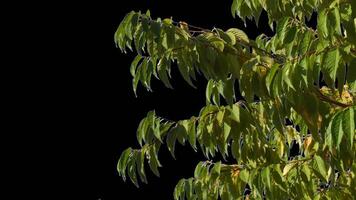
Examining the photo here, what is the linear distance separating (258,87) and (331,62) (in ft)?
1.33

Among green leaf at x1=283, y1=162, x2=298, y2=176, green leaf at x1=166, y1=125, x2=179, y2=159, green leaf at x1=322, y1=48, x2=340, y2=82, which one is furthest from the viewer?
green leaf at x1=283, y1=162, x2=298, y2=176

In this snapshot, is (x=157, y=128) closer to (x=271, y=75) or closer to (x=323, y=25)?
(x=271, y=75)

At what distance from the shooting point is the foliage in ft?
8.36

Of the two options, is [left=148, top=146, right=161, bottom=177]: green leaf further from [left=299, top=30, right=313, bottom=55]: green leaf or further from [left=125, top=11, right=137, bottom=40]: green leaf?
[left=299, top=30, right=313, bottom=55]: green leaf

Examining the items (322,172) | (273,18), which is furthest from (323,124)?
(273,18)

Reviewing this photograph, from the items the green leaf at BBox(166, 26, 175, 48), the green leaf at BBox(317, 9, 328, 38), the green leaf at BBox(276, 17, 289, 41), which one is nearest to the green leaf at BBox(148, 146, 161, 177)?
the green leaf at BBox(166, 26, 175, 48)

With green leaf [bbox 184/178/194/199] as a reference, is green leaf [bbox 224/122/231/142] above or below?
above

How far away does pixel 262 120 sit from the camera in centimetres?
334

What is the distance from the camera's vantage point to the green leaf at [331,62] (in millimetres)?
2464

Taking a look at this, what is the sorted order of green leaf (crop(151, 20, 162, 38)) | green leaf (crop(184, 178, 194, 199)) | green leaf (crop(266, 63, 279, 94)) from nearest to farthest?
green leaf (crop(266, 63, 279, 94)) < green leaf (crop(151, 20, 162, 38)) < green leaf (crop(184, 178, 194, 199))

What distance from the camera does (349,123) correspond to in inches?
89.4

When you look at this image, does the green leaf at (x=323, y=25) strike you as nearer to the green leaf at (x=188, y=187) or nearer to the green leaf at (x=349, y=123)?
the green leaf at (x=349, y=123)

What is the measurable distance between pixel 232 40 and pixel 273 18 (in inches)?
26.7

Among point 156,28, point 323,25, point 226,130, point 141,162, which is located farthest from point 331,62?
point 141,162
